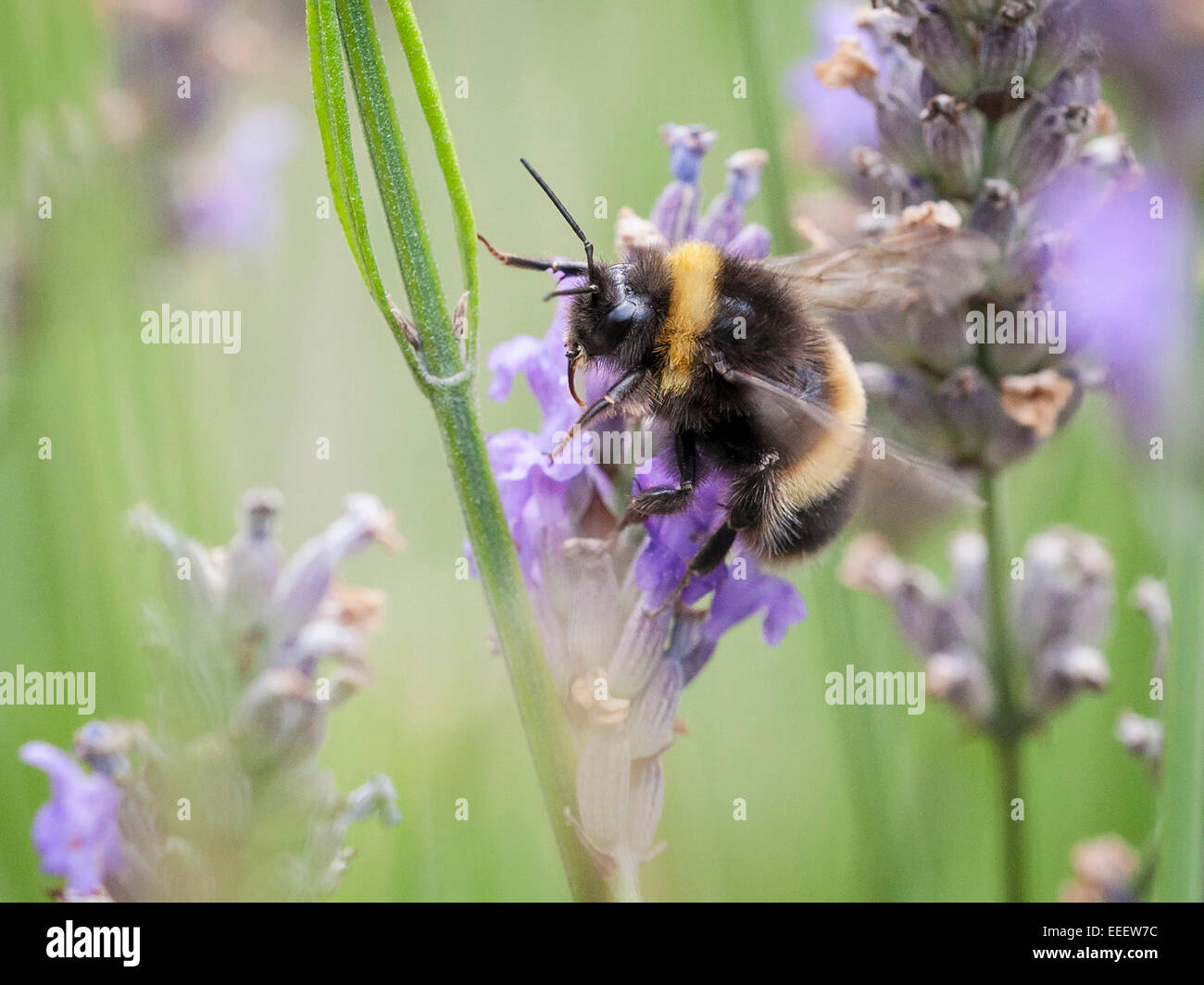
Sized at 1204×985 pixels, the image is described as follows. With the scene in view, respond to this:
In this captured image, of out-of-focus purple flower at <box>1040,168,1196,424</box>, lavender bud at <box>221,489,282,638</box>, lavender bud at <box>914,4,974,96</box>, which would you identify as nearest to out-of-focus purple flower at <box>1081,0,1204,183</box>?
out-of-focus purple flower at <box>1040,168,1196,424</box>

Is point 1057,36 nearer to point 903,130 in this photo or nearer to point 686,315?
point 903,130

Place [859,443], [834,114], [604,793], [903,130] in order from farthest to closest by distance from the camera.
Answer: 1. [834,114]
2. [903,130]
3. [859,443]
4. [604,793]

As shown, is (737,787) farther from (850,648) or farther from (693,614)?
(693,614)

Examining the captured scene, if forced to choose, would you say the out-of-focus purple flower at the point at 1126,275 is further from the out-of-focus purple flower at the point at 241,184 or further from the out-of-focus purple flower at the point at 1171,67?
the out-of-focus purple flower at the point at 241,184

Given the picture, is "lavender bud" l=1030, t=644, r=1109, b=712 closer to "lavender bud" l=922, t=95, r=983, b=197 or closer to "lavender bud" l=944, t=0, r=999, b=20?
"lavender bud" l=922, t=95, r=983, b=197

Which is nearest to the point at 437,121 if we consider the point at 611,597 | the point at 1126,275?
the point at 611,597

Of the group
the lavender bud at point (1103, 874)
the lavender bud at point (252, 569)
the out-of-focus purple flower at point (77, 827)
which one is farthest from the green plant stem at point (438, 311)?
the lavender bud at point (1103, 874)
